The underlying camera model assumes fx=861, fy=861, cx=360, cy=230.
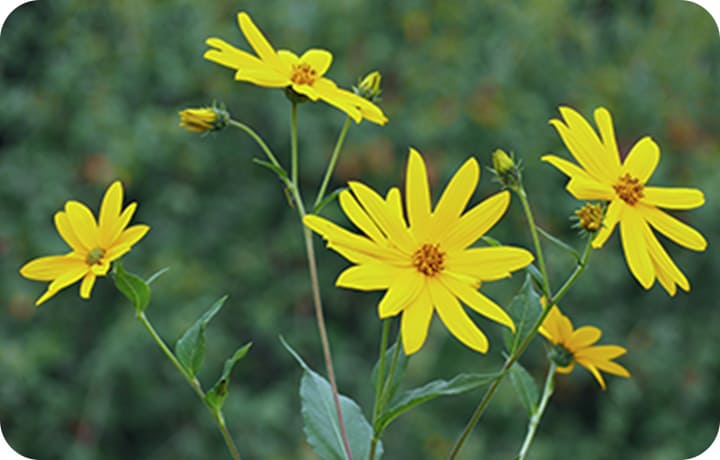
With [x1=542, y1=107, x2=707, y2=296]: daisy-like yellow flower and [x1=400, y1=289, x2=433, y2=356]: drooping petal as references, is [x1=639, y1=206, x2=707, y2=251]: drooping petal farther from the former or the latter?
[x1=400, y1=289, x2=433, y2=356]: drooping petal

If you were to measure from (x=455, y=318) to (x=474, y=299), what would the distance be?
1 centimetres

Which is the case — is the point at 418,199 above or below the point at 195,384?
above

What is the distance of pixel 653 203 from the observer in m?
0.37

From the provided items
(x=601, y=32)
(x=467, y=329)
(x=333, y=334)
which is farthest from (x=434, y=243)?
(x=601, y=32)

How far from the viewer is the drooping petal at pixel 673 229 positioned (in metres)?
0.37

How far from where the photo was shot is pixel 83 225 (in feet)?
1.29

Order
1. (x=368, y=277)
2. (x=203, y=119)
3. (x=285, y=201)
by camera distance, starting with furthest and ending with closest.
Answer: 1. (x=285, y=201)
2. (x=203, y=119)
3. (x=368, y=277)

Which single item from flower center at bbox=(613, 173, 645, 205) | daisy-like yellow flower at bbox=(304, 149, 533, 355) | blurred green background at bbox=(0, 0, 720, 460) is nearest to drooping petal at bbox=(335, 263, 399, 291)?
daisy-like yellow flower at bbox=(304, 149, 533, 355)

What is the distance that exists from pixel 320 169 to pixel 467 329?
0.81 metres

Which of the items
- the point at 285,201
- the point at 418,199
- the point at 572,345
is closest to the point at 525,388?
the point at 572,345

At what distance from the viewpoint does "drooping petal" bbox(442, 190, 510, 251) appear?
337 mm

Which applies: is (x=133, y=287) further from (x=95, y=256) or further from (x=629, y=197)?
(x=629, y=197)

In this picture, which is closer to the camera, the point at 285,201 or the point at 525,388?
the point at 525,388

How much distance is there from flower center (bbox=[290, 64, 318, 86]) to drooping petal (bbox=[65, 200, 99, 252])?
0.11m
